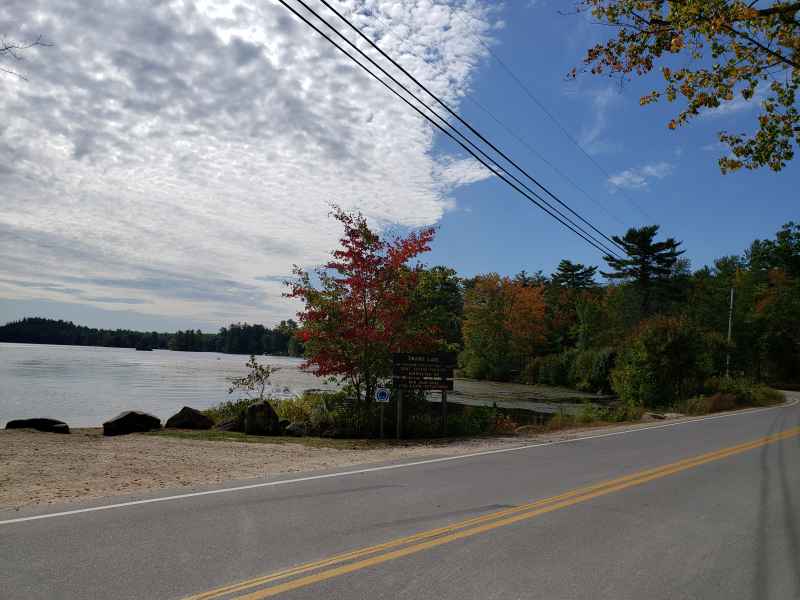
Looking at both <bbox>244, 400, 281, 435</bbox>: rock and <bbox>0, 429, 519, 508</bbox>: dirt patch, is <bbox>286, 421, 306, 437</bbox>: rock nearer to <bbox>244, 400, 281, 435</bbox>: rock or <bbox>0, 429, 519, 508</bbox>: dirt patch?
<bbox>244, 400, 281, 435</bbox>: rock

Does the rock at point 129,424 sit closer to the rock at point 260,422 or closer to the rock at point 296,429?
the rock at point 260,422

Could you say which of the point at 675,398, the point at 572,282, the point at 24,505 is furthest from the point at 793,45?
the point at 572,282

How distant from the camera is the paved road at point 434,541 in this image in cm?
466

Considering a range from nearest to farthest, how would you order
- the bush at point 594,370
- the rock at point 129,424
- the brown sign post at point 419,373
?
the rock at point 129,424 → the brown sign post at point 419,373 → the bush at point 594,370

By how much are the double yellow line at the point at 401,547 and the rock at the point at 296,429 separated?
9325mm

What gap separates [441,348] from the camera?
17984 millimetres

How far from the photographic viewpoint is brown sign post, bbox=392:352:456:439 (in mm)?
16016

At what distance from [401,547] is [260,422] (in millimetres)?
11252

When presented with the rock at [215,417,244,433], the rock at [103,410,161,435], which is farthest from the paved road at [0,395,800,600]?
the rock at [103,410,161,435]

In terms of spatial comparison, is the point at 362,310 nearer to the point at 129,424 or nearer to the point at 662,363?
the point at 129,424

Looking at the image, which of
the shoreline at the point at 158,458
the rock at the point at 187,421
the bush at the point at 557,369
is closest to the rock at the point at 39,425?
the shoreline at the point at 158,458

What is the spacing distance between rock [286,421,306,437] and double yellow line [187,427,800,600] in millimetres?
9325

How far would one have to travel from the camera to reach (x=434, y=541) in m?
5.77

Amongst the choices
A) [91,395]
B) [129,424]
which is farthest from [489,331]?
[129,424]
